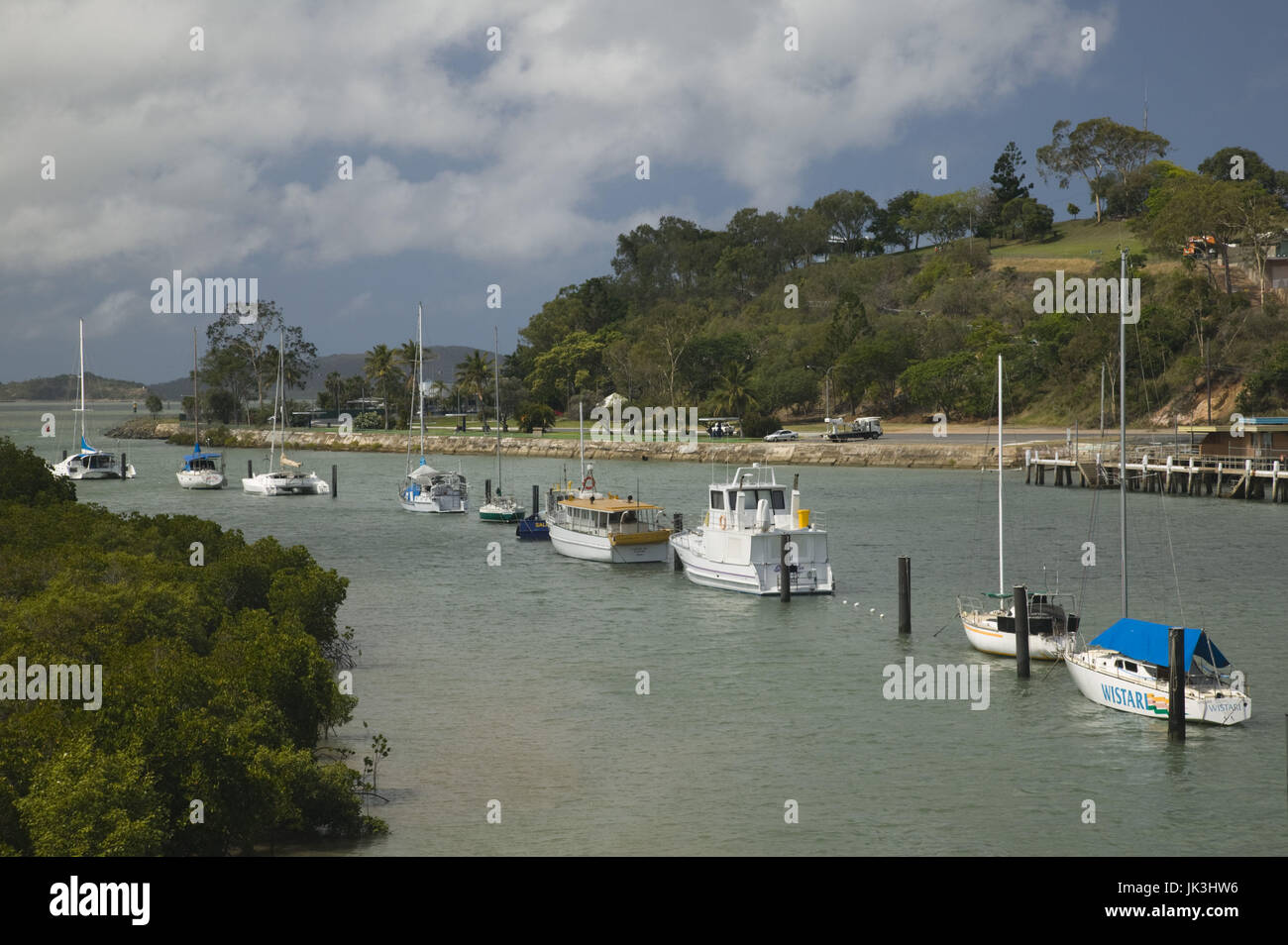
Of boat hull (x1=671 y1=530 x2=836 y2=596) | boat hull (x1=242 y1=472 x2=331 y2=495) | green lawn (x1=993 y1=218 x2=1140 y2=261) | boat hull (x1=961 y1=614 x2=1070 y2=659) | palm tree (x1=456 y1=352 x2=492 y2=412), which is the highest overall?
green lawn (x1=993 y1=218 x2=1140 y2=261)

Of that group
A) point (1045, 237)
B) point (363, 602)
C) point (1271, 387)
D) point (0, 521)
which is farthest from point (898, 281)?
point (0, 521)

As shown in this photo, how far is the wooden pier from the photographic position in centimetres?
7112

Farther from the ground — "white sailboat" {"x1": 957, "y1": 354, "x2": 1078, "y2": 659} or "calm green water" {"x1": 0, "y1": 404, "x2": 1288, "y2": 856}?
"white sailboat" {"x1": 957, "y1": 354, "x2": 1078, "y2": 659}

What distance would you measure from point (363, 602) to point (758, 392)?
99.3 m

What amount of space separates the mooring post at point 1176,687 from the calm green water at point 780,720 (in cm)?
39

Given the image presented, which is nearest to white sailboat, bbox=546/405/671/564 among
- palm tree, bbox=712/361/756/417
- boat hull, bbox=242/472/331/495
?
boat hull, bbox=242/472/331/495

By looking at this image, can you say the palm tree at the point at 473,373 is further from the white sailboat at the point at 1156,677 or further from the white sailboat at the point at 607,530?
the white sailboat at the point at 1156,677

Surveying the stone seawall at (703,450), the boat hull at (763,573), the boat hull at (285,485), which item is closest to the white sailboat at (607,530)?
the boat hull at (763,573)

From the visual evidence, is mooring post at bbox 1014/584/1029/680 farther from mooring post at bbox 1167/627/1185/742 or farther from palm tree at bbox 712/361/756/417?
palm tree at bbox 712/361/756/417

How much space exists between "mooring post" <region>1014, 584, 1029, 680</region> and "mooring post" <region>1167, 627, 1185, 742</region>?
528 cm

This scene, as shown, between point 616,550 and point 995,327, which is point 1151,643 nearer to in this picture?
point 616,550

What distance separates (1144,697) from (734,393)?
109 m

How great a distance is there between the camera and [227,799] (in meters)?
16.7
